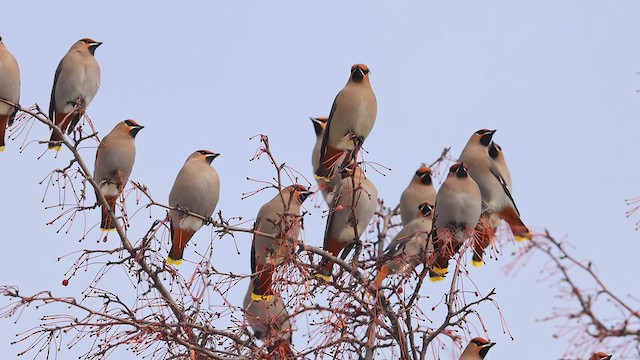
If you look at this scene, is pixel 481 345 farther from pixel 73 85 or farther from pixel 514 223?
pixel 73 85

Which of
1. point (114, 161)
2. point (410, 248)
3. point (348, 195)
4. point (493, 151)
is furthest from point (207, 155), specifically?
point (493, 151)

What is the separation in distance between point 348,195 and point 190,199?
3.92 feet

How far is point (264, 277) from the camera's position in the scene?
7.00 metres

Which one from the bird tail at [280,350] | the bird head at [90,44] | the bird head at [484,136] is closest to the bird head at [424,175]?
the bird head at [484,136]

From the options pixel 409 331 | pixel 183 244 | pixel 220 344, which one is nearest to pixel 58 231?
pixel 220 344

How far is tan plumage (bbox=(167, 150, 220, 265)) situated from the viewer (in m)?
7.03

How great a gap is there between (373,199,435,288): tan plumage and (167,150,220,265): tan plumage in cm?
135

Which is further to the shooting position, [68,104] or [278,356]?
[68,104]

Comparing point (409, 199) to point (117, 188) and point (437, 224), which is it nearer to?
point (437, 224)

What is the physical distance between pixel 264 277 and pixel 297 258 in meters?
1.65

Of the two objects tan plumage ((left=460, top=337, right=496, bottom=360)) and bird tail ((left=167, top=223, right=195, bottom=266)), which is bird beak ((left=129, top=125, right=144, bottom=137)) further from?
tan plumage ((left=460, top=337, right=496, bottom=360))

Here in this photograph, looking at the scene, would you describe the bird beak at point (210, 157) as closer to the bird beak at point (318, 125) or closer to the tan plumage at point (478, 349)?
the bird beak at point (318, 125)

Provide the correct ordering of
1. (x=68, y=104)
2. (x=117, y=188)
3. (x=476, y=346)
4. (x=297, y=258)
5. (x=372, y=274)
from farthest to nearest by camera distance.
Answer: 1. (x=68, y=104)
2. (x=117, y=188)
3. (x=476, y=346)
4. (x=372, y=274)
5. (x=297, y=258)

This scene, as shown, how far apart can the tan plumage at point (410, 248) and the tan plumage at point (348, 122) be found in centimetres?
66
